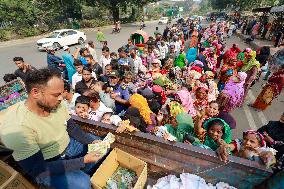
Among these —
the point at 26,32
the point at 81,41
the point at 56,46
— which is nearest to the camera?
the point at 56,46

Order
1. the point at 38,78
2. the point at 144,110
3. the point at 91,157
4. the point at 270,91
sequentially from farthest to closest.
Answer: the point at 270,91, the point at 144,110, the point at 91,157, the point at 38,78

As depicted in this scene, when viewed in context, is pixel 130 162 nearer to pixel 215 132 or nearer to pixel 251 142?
pixel 215 132

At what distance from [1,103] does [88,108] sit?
96.8 inches

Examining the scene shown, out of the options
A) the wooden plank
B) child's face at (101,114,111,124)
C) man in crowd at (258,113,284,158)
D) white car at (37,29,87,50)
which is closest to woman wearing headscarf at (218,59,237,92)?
man in crowd at (258,113,284,158)

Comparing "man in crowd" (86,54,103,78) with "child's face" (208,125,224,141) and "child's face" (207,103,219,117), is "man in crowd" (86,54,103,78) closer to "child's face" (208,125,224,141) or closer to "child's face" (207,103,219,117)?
"child's face" (207,103,219,117)

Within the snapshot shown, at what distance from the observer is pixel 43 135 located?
219 centimetres

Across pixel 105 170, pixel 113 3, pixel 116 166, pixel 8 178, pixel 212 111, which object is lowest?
pixel 113 3

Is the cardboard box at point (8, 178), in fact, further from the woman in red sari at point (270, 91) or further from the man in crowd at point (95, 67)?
the woman in red sari at point (270, 91)

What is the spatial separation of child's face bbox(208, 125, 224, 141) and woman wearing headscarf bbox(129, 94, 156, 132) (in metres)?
1.23

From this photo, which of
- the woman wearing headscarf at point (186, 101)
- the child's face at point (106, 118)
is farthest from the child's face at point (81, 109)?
the woman wearing headscarf at point (186, 101)

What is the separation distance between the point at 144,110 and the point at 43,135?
7.56 feet

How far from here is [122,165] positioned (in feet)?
9.91

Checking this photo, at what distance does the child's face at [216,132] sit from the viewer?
3.16 metres

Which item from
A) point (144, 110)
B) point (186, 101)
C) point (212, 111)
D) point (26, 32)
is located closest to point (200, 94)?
point (186, 101)
